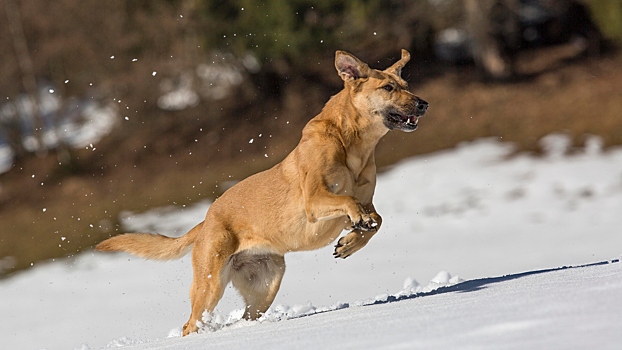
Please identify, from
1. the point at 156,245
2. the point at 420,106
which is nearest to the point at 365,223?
the point at 420,106

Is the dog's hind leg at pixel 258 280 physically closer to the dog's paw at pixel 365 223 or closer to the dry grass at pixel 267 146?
the dog's paw at pixel 365 223

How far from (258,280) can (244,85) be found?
18.9 metres

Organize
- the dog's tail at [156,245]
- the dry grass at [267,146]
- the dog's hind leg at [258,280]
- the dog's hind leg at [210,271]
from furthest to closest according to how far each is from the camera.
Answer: the dry grass at [267,146] < the dog's tail at [156,245] < the dog's hind leg at [258,280] < the dog's hind leg at [210,271]

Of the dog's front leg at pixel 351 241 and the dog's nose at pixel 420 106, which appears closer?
the dog's front leg at pixel 351 241

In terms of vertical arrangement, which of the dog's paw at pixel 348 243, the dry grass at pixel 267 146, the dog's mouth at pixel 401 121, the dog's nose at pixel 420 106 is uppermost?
the dry grass at pixel 267 146

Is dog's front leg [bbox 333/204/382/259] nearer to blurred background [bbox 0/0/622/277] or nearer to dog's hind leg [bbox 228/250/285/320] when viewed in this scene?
dog's hind leg [bbox 228/250/285/320]

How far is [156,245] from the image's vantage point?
309 inches

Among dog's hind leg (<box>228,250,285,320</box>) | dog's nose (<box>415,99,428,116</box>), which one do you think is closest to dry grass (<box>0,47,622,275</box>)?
dog's hind leg (<box>228,250,285,320</box>)

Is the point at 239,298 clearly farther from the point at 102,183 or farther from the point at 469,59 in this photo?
the point at 469,59

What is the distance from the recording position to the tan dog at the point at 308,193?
6980 mm

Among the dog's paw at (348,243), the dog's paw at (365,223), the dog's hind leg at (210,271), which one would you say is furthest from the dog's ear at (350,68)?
the dog's hind leg at (210,271)

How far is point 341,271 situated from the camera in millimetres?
13258

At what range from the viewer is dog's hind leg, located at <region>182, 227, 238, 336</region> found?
7230mm

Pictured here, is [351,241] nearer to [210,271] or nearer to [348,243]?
[348,243]
